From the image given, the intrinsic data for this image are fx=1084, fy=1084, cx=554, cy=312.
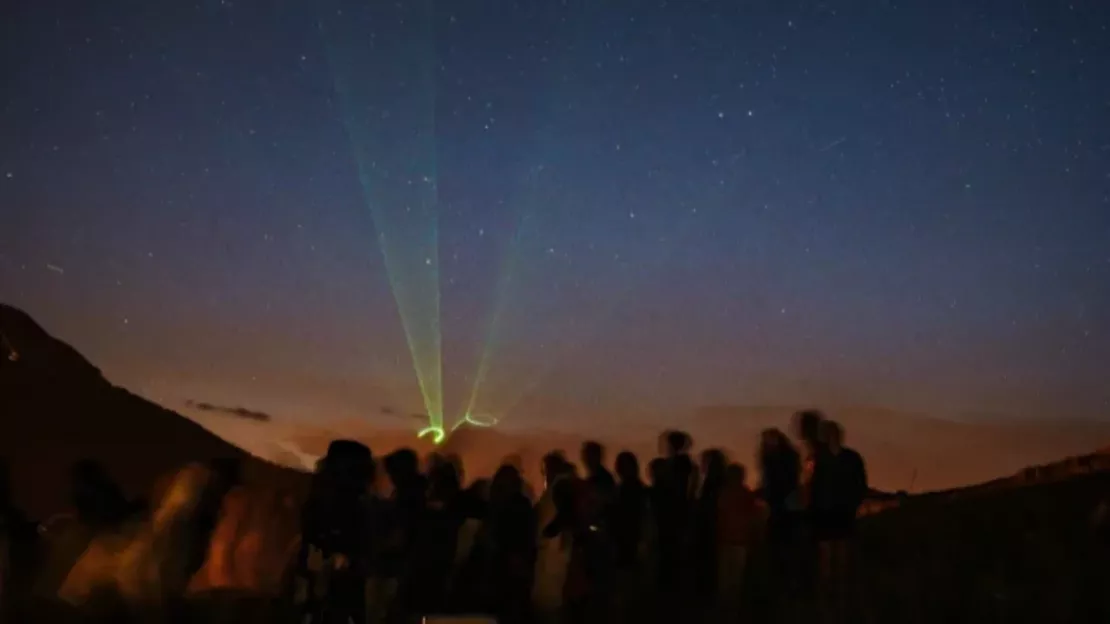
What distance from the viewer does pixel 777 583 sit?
1040cm

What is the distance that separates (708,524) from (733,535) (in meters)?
0.25

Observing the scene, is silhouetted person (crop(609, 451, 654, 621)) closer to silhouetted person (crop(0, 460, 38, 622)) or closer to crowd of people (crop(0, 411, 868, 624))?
crowd of people (crop(0, 411, 868, 624))

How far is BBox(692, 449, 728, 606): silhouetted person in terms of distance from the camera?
1023cm

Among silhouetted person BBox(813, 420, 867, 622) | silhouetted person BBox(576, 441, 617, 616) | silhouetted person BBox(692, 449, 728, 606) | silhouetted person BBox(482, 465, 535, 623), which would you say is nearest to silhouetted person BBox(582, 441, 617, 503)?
silhouetted person BBox(576, 441, 617, 616)

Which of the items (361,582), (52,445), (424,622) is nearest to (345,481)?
(361,582)

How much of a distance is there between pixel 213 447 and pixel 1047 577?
35.9 metres

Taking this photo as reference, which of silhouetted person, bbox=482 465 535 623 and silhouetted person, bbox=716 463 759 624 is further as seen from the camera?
silhouetted person, bbox=716 463 759 624

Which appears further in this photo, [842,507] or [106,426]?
[106,426]

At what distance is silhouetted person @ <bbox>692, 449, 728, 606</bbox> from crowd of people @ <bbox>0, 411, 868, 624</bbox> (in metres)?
0.01

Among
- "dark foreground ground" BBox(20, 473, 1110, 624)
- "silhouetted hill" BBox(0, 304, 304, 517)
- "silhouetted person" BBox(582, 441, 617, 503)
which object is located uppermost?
"silhouetted hill" BBox(0, 304, 304, 517)

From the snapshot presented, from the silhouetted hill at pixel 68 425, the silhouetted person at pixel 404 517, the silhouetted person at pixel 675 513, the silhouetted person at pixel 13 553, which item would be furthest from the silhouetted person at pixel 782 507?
the silhouetted hill at pixel 68 425

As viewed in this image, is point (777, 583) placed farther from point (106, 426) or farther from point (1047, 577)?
point (106, 426)

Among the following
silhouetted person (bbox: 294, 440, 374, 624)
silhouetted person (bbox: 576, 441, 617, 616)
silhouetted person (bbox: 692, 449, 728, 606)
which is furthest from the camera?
silhouetted person (bbox: 692, 449, 728, 606)

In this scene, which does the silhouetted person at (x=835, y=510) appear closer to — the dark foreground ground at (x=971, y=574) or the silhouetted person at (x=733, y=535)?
the dark foreground ground at (x=971, y=574)
